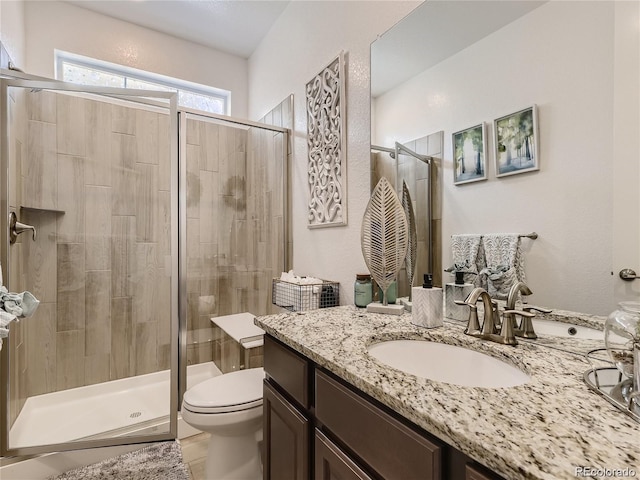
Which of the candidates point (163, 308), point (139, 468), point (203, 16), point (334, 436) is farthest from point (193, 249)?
point (203, 16)

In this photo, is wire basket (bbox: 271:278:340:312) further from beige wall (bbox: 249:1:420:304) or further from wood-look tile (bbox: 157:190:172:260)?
wood-look tile (bbox: 157:190:172:260)

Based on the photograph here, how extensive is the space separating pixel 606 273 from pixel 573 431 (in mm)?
524

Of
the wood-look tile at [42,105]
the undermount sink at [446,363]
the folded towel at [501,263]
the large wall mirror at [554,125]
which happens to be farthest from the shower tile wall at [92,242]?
the folded towel at [501,263]

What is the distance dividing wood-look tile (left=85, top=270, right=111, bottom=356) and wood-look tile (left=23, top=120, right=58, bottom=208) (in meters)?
0.49

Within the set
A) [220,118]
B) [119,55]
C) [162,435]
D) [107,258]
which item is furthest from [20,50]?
[162,435]

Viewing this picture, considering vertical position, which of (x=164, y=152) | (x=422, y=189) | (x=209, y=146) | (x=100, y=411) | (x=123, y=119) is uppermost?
(x=123, y=119)

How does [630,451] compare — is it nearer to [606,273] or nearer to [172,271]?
[606,273]

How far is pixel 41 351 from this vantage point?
1896 millimetres

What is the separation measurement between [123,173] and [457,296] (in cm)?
205

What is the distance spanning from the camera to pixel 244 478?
1.49 m

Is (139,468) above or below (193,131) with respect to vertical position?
below

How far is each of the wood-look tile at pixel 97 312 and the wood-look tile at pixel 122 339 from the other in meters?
0.03

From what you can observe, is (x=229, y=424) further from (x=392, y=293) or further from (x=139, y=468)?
(x=392, y=293)

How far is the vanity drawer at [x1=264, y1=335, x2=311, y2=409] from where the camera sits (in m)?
0.95
